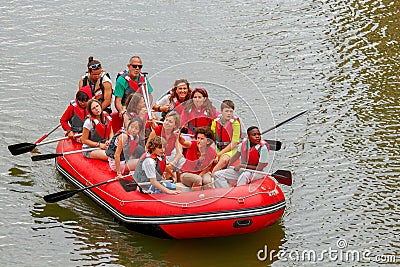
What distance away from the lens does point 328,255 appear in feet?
28.5

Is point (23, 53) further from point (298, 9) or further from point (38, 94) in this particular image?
point (298, 9)

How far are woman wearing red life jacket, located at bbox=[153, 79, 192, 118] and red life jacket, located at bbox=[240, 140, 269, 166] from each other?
1.01 metres

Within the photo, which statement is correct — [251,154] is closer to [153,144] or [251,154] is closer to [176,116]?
[176,116]

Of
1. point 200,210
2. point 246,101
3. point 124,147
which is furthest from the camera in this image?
point 246,101

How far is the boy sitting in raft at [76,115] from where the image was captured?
1014 centimetres

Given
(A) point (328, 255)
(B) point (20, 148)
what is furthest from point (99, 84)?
(A) point (328, 255)

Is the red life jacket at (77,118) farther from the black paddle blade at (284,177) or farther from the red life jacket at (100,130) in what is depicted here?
the black paddle blade at (284,177)

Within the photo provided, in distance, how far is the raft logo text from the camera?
8633mm

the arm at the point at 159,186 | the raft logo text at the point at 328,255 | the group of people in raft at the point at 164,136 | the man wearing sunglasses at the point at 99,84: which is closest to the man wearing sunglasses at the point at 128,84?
the group of people in raft at the point at 164,136

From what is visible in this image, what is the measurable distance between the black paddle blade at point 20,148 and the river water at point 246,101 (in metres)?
0.27

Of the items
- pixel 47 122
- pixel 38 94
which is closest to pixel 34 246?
pixel 47 122

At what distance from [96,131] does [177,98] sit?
1.03 m

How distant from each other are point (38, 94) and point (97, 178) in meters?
3.33

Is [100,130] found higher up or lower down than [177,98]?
lower down
